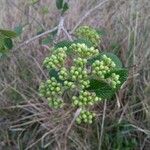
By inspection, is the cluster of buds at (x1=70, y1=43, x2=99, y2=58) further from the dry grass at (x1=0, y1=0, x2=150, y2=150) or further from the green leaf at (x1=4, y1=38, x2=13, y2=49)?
the dry grass at (x1=0, y1=0, x2=150, y2=150)

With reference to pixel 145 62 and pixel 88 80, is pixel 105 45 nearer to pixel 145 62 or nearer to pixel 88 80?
pixel 145 62

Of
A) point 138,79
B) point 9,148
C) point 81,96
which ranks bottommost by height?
point 9,148

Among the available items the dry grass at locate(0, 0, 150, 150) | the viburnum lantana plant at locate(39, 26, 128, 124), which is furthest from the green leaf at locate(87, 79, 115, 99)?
the dry grass at locate(0, 0, 150, 150)

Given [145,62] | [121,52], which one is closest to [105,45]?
[121,52]

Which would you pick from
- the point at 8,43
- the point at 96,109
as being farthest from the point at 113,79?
the point at 96,109

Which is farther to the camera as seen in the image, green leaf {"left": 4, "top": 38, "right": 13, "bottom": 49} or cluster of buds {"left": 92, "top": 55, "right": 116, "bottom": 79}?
green leaf {"left": 4, "top": 38, "right": 13, "bottom": 49}

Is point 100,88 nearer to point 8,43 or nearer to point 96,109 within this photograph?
point 8,43

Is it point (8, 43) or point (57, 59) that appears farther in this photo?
point (8, 43)
